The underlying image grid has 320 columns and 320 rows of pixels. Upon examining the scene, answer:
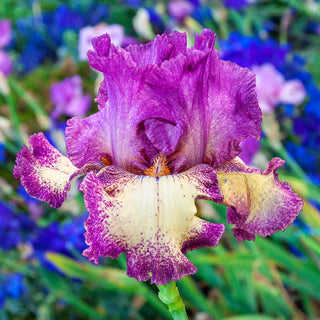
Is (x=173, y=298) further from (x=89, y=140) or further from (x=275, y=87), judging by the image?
(x=275, y=87)

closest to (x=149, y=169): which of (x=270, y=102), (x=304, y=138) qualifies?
(x=270, y=102)

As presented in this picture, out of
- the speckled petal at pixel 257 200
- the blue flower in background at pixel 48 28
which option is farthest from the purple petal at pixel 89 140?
the blue flower in background at pixel 48 28

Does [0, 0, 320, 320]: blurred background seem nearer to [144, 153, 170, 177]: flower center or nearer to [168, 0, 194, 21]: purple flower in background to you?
[168, 0, 194, 21]: purple flower in background

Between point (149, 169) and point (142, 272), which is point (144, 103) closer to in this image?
point (149, 169)

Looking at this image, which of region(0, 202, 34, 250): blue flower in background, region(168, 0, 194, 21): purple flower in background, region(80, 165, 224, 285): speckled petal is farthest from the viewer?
region(168, 0, 194, 21): purple flower in background

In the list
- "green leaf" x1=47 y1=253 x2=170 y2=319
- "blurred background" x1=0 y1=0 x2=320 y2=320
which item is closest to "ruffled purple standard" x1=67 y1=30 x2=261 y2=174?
"blurred background" x1=0 y1=0 x2=320 y2=320

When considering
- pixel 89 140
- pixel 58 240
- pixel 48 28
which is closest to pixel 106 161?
pixel 89 140

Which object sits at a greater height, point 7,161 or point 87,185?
point 87,185
